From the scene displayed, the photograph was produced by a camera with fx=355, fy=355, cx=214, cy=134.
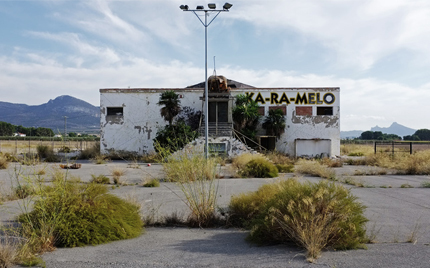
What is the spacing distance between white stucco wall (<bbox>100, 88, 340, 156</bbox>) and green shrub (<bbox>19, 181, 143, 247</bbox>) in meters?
27.9

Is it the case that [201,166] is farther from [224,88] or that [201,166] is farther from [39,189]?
[224,88]

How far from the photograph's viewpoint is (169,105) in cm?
3259

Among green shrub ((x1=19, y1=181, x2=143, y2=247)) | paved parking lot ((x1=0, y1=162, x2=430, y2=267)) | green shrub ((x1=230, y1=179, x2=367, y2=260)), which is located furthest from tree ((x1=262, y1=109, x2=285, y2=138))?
green shrub ((x1=19, y1=181, x2=143, y2=247))

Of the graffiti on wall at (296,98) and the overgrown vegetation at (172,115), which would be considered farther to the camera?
the graffiti on wall at (296,98)

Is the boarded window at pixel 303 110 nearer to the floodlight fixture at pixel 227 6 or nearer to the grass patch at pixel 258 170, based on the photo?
the floodlight fixture at pixel 227 6

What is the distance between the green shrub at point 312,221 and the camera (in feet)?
18.8

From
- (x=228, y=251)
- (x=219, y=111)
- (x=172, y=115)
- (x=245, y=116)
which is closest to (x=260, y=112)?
(x=245, y=116)

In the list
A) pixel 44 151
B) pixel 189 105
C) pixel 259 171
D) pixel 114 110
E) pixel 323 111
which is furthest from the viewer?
pixel 114 110

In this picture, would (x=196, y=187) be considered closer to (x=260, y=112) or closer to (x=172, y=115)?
(x=172, y=115)

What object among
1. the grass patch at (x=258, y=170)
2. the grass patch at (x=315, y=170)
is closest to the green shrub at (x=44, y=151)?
the grass patch at (x=258, y=170)

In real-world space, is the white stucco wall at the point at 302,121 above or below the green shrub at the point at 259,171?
above

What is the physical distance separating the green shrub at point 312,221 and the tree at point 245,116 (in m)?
26.0

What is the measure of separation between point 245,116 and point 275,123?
3.33 metres

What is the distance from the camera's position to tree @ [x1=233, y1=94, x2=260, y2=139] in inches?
1280
